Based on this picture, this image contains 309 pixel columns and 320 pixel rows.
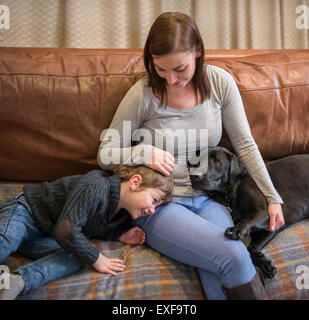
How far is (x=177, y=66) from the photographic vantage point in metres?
1.11

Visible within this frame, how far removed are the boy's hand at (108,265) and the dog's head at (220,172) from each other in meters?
0.41

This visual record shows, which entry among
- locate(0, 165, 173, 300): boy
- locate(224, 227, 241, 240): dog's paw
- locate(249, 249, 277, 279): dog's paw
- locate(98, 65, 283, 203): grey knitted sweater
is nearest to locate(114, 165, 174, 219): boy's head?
locate(0, 165, 173, 300): boy

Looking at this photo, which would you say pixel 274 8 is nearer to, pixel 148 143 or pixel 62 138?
pixel 148 143

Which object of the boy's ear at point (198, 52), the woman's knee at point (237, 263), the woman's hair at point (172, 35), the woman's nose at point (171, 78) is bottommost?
the woman's knee at point (237, 263)

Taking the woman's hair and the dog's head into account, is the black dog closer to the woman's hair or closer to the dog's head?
the dog's head

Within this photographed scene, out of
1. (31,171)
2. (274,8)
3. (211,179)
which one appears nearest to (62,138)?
(31,171)

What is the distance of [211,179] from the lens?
1.30 meters

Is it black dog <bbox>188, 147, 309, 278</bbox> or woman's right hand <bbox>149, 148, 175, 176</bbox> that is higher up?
woman's right hand <bbox>149, 148, 175, 176</bbox>

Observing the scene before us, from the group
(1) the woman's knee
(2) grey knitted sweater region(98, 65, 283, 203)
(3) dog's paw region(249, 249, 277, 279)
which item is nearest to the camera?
(1) the woman's knee

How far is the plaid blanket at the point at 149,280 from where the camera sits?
104 centimetres

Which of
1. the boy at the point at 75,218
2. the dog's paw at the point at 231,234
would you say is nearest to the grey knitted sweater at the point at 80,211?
the boy at the point at 75,218

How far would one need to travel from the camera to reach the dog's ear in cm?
136

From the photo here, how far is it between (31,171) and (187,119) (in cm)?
73

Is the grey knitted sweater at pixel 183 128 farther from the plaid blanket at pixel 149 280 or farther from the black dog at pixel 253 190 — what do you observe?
the plaid blanket at pixel 149 280
